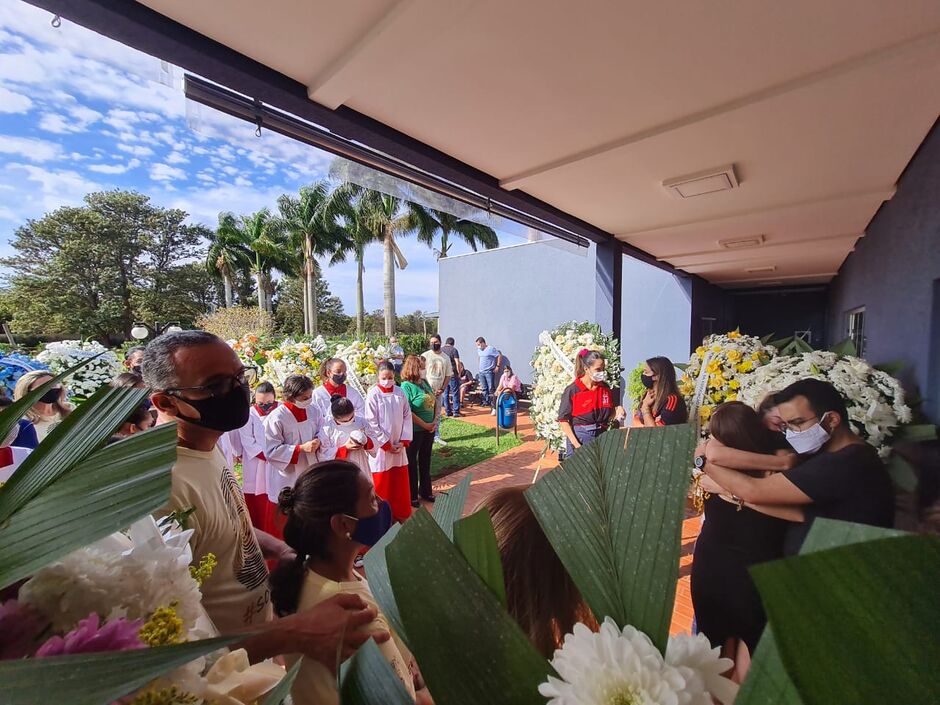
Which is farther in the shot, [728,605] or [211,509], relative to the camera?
[728,605]

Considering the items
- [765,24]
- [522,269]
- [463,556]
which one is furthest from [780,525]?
[522,269]

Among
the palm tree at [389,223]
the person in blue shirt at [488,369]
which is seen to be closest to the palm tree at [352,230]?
the palm tree at [389,223]

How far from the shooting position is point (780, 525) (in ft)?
6.66

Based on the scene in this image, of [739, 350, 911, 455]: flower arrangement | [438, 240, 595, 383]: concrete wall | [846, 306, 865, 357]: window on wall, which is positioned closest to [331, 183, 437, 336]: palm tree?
[438, 240, 595, 383]: concrete wall

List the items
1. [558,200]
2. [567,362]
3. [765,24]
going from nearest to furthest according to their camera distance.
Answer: [765,24]
[558,200]
[567,362]

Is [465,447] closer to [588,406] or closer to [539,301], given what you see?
[588,406]

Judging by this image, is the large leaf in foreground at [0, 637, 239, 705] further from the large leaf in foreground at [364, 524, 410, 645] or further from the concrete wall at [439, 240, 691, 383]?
the concrete wall at [439, 240, 691, 383]

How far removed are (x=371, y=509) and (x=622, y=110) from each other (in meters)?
2.41

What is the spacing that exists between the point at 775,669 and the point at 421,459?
5.75 m

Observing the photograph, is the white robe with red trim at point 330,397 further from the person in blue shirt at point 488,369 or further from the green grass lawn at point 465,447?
the person in blue shirt at point 488,369

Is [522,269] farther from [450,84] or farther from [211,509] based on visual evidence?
[211,509]

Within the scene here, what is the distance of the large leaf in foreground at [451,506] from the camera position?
576 mm

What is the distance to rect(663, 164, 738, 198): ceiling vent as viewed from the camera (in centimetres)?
311

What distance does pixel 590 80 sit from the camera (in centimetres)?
204
